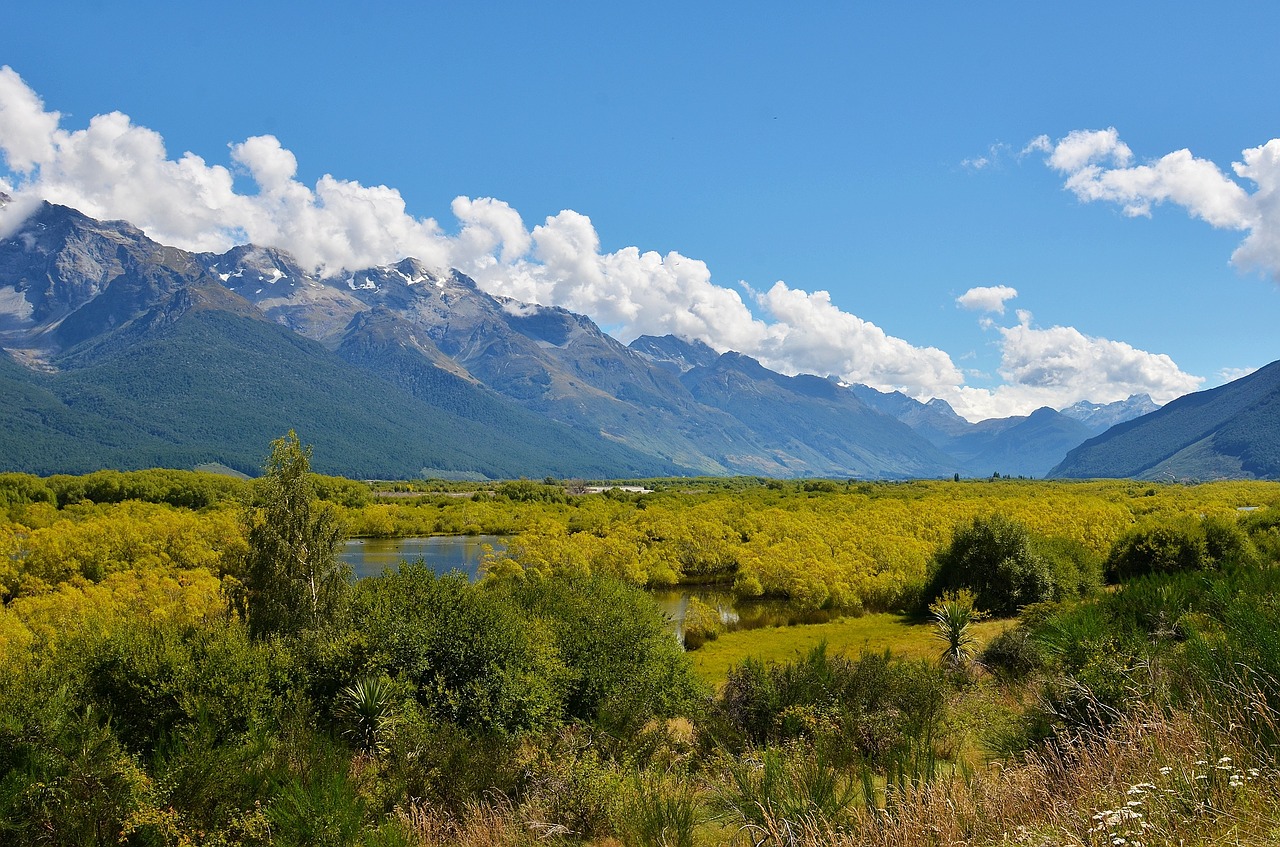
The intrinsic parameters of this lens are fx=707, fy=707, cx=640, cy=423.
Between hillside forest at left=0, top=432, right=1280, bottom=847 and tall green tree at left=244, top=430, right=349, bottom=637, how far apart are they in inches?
5.9

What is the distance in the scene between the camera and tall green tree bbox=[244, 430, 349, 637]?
34.3 meters

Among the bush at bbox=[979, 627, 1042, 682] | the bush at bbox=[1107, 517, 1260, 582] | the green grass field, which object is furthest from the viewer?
the bush at bbox=[1107, 517, 1260, 582]

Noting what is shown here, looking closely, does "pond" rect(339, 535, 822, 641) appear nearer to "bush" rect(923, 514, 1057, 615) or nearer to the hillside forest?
the hillside forest

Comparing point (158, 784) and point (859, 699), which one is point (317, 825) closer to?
point (158, 784)

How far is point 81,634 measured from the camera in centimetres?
2528

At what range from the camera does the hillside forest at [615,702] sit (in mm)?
7145

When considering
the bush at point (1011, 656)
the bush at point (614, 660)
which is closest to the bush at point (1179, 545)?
the bush at point (1011, 656)

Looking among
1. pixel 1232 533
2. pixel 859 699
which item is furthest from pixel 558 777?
pixel 1232 533

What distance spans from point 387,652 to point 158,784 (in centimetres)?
1089

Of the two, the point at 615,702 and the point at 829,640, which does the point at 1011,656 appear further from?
the point at 615,702

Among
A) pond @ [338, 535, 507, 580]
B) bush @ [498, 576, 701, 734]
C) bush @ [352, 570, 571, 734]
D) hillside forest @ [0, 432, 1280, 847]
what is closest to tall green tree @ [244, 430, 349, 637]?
hillside forest @ [0, 432, 1280, 847]

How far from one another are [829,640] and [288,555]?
34.4 metres

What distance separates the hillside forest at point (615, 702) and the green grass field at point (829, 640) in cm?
51

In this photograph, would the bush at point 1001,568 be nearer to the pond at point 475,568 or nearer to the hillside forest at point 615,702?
the hillside forest at point 615,702
